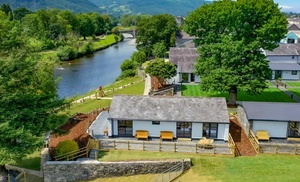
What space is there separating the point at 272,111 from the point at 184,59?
26.4 m

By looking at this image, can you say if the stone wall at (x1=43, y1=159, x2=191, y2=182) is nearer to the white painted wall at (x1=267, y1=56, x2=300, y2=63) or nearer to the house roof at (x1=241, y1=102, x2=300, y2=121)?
the house roof at (x1=241, y1=102, x2=300, y2=121)

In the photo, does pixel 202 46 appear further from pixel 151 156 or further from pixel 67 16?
pixel 67 16

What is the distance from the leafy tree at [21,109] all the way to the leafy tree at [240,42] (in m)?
20.0

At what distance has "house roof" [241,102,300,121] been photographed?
29156 millimetres

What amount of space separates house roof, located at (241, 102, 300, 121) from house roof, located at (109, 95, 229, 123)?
9.53 feet

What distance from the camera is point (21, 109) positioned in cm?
2328

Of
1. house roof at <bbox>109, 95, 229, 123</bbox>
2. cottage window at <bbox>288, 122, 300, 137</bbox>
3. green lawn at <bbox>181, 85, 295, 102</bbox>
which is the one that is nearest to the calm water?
green lawn at <bbox>181, 85, 295, 102</bbox>

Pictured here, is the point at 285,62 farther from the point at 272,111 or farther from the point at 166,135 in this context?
the point at 166,135

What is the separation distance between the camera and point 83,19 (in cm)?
11938

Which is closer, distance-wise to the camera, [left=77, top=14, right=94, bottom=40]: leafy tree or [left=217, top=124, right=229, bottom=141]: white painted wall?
[left=217, top=124, right=229, bottom=141]: white painted wall

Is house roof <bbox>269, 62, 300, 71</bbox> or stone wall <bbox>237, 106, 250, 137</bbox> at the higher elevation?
house roof <bbox>269, 62, 300, 71</bbox>

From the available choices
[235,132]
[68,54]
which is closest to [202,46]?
[235,132]

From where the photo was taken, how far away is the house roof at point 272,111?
2916 cm

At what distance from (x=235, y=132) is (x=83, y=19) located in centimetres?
9808
